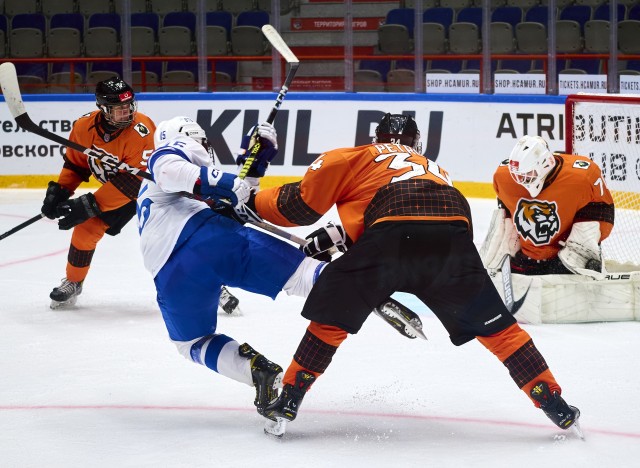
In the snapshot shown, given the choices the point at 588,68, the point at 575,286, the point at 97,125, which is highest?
the point at 588,68

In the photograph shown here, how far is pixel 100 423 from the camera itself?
10.4 feet

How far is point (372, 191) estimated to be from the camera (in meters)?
2.85

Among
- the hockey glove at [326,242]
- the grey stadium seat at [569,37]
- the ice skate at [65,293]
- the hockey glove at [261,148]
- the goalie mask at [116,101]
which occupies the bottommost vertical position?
the ice skate at [65,293]

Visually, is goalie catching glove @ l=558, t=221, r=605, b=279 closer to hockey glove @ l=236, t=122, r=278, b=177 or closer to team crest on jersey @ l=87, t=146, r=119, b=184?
hockey glove @ l=236, t=122, r=278, b=177

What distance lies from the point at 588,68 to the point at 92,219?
450cm

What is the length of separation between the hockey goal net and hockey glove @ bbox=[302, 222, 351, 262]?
2.35 metres

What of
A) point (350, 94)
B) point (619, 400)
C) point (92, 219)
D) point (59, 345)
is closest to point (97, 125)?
point (92, 219)

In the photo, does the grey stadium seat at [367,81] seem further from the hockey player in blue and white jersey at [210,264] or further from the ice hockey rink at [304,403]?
the hockey player in blue and white jersey at [210,264]

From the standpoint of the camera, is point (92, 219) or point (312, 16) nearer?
point (92, 219)

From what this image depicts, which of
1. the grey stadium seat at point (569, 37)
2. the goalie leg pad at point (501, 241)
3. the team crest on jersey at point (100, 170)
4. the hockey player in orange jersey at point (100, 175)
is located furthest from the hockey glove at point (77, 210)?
the grey stadium seat at point (569, 37)

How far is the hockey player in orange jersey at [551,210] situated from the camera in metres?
4.12

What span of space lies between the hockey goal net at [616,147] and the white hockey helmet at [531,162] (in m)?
1.05

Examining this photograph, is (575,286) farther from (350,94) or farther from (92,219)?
(350,94)

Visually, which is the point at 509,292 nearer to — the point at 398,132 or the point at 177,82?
the point at 398,132
